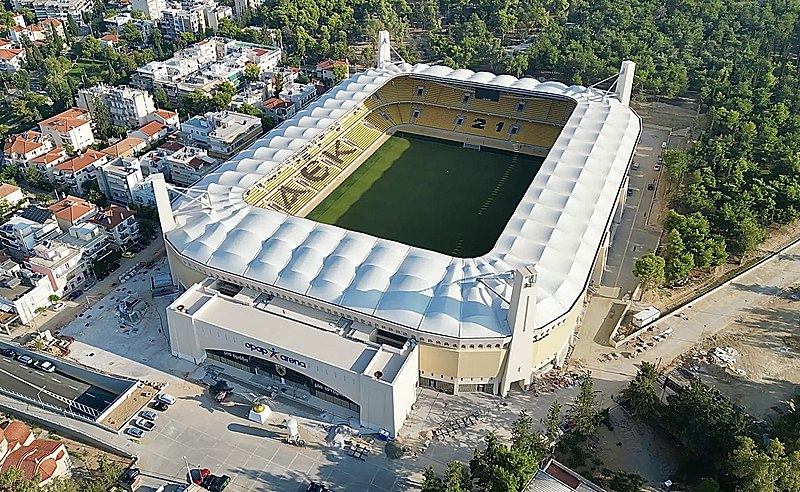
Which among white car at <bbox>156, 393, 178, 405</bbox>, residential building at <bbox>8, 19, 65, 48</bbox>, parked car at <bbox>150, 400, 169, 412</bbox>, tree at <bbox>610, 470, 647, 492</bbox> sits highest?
residential building at <bbox>8, 19, 65, 48</bbox>

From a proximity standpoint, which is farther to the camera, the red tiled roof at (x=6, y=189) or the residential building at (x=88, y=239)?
the red tiled roof at (x=6, y=189)

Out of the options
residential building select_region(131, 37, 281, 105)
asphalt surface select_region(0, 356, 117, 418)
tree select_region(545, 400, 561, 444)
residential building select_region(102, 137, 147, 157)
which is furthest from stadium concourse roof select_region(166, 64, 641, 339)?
residential building select_region(131, 37, 281, 105)

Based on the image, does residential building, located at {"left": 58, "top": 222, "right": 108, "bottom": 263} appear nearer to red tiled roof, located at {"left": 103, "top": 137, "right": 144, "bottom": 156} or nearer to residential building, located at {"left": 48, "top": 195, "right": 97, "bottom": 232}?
residential building, located at {"left": 48, "top": 195, "right": 97, "bottom": 232}

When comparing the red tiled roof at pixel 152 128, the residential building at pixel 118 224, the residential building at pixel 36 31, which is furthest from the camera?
the residential building at pixel 36 31

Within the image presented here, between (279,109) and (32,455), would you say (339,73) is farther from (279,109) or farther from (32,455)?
(32,455)

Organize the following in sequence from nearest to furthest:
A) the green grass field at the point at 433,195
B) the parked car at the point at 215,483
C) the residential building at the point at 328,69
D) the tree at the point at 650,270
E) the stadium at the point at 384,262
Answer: the parked car at the point at 215,483 → the stadium at the point at 384,262 → the tree at the point at 650,270 → the green grass field at the point at 433,195 → the residential building at the point at 328,69

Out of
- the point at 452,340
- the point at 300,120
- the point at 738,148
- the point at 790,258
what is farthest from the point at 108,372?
the point at 738,148

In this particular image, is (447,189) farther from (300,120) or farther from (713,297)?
(713,297)

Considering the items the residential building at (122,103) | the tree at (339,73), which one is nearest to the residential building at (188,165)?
the residential building at (122,103)

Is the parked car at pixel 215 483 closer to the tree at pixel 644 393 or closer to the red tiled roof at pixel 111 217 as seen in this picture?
the tree at pixel 644 393
